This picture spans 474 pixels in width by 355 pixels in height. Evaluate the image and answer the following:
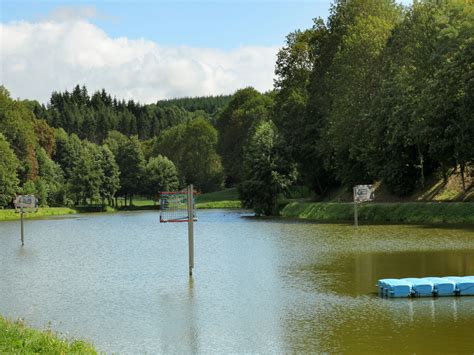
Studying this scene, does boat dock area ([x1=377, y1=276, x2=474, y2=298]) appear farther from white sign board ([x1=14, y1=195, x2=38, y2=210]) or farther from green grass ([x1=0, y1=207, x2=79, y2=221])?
green grass ([x1=0, y1=207, x2=79, y2=221])

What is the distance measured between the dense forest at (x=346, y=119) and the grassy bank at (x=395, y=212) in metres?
3.17

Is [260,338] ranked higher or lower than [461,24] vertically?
lower

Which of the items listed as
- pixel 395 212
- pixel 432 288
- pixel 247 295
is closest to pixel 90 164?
pixel 395 212

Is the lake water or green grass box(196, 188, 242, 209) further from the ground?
green grass box(196, 188, 242, 209)

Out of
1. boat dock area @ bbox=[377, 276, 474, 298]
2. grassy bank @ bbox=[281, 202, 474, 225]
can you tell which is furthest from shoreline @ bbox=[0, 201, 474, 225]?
boat dock area @ bbox=[377, 276, 474, 298]

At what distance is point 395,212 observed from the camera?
55594mm

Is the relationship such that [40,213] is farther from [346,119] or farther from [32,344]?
[32,344]

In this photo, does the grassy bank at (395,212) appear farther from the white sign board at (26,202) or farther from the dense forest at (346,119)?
the white sign board at (26,202)

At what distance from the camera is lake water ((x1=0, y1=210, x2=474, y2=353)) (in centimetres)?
1600

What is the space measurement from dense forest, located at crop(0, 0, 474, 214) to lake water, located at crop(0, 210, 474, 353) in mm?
11930

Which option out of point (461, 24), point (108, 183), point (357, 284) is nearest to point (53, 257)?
point (357, 284)

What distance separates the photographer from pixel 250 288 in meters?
23.6

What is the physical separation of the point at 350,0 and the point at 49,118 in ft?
401

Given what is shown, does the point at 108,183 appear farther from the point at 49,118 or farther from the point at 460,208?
the point at 460,208
